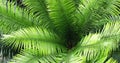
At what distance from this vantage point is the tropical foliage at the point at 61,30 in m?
4.38

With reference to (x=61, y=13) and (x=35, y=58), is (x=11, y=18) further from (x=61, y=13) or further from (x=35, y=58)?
(x=35, y=58)

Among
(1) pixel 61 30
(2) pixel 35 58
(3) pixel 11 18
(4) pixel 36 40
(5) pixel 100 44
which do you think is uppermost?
(3) pixel 11 18

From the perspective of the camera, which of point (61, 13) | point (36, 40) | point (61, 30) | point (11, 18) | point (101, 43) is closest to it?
point (101, 43)

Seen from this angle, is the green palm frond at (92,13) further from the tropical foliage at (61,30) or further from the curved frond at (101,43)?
the curved frond at (101,43)

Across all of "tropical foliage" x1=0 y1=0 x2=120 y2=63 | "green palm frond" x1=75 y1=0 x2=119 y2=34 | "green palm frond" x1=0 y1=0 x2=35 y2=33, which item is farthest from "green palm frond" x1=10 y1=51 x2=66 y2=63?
"green palm frond" x1=75 y1=0 x2=119 y2=34

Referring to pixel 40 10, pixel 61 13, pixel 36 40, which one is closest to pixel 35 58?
pixel 36 40

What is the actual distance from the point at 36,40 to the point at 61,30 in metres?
0.86

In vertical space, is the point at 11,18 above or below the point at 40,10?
below

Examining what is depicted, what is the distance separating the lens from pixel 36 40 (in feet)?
14.5

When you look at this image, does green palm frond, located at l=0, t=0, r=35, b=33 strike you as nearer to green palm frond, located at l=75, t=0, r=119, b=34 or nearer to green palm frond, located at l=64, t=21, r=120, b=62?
green palm frond, located at l=75, t=0, r=119, b=34

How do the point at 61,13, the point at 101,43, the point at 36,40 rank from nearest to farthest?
the point at 101,43, the point at 36,40, the point at 61,13

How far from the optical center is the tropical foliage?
173 inches

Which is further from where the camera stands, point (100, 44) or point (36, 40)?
point (36, 40)

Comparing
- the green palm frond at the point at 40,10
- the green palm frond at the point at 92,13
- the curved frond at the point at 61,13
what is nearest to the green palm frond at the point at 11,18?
the green palm frond at the point at 40,10
